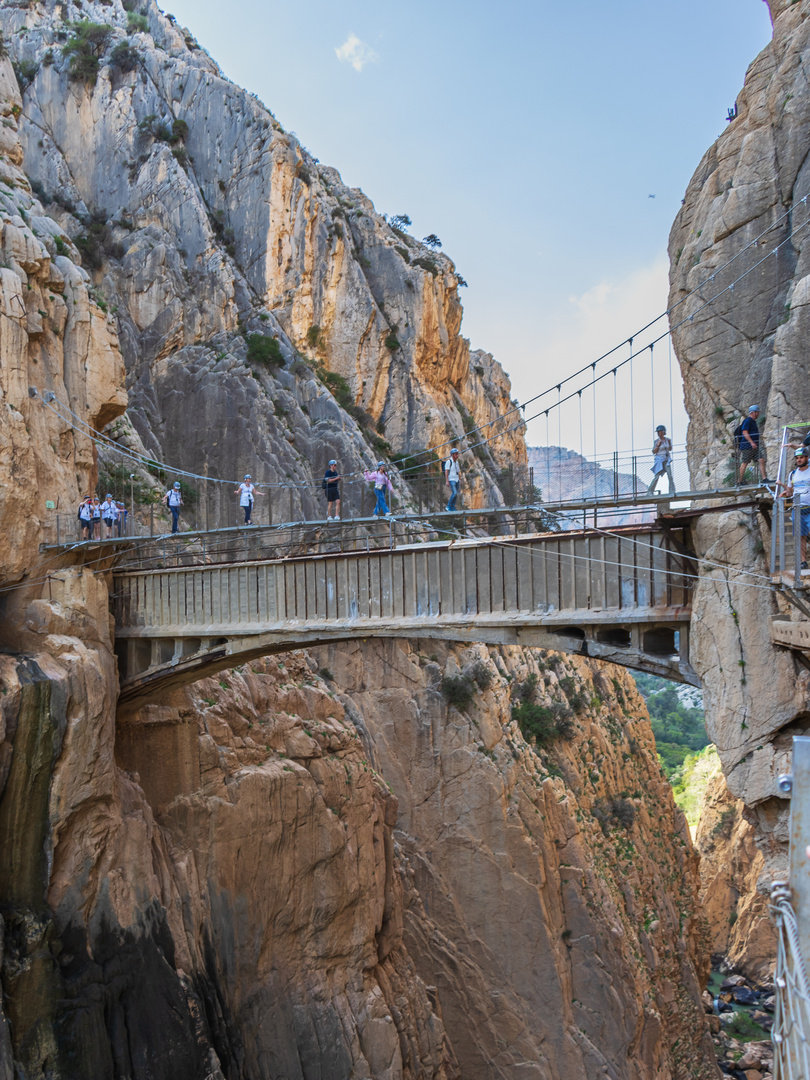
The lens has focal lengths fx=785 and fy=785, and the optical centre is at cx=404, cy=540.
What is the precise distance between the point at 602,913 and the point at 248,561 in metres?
15.0

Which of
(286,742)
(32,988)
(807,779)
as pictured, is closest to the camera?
(807,779)

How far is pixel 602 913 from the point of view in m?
21.7

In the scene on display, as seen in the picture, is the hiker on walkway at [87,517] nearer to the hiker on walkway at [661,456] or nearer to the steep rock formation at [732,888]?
the hiker on walkway at [661,456]

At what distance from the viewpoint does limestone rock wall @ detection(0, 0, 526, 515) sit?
30.2 m

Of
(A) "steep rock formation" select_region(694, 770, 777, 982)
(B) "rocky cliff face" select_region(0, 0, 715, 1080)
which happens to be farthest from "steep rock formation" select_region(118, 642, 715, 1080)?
(A) "steep rock formation" select_region(694, 770, 777, 982)

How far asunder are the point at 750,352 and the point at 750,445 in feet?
4.26

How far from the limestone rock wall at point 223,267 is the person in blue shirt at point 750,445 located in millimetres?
20802

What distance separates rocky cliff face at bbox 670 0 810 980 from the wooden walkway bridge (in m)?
0.80

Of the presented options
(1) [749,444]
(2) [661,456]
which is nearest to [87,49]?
(2) [661,456]

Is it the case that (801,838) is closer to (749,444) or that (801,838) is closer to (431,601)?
(749,444)

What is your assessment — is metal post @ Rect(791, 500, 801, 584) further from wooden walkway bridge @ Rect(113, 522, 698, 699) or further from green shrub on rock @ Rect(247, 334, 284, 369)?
green shrub on rock @ Rect(247, 334, 284, 369)

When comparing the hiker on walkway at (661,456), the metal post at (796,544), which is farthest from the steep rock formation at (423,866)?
the metal post at (796,544)

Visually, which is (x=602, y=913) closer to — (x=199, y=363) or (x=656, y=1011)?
(x=656, y=1011)

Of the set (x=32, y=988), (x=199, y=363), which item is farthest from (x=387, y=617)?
(x=199, y=363)
